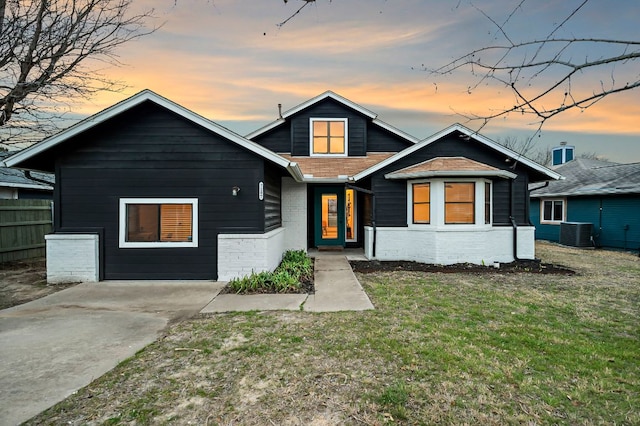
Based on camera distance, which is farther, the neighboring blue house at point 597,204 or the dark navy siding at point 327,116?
the neighboring blue house at point 597,204

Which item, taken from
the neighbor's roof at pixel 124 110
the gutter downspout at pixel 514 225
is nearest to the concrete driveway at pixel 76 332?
the neighbor's roof at pixel 124 110

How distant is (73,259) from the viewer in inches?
303

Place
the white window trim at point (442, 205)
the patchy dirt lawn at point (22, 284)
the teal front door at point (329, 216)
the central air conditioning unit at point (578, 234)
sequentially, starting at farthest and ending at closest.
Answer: the central air conditioning unit at point (578, 234) < the teal front door at point (329, 216) < the white window trim at point (442, 205) < the patchy dirt lawn at point (22, 284)

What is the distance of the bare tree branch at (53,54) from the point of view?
8.63 metres

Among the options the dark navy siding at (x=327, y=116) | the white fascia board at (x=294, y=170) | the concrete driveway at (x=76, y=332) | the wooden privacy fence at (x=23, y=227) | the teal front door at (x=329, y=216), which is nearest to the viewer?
the concrete driveway at (x=76, y=332)

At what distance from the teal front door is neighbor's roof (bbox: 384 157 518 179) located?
2654 millimetres

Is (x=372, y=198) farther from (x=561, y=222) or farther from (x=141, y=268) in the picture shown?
(x=561, y=222)

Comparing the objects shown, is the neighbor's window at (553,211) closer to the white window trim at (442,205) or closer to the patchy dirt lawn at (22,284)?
the white window trim at (442,205)

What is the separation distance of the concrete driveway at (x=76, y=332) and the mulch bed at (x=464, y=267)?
14.5 feet

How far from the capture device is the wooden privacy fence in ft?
34.2

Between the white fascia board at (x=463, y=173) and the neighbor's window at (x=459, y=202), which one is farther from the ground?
the white fascia board at (x=463, y=173)

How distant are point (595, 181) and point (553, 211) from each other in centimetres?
223

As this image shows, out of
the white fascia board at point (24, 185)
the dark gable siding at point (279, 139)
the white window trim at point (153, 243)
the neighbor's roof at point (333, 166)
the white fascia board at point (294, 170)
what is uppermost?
the dark gable siding at point (279, 139)

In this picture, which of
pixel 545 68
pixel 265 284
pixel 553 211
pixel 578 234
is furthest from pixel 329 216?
pixel 553 211
